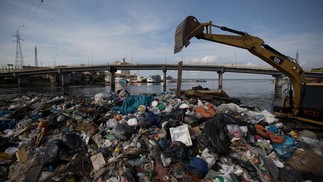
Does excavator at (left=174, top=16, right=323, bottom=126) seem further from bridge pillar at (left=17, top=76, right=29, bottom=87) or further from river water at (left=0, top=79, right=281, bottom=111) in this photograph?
bridge pillar at (left=17, top=76, right=29, bottom=87)

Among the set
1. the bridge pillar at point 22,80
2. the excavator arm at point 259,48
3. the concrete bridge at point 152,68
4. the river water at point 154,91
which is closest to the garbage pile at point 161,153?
the excavator arm at point 259,48

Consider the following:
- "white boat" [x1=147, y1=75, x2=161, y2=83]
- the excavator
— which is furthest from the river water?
"white boat" [x1=147, y1=75, x2=161, y2=83]

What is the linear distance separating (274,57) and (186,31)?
3525 millimetres

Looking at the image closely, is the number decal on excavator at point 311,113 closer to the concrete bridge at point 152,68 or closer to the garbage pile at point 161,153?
the garbage pile at point 161,153

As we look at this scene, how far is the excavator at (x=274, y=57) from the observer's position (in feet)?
17.9

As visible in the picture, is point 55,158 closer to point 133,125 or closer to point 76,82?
point 133,125

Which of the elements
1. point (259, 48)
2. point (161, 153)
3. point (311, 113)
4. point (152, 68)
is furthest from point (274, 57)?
point (152, 68)

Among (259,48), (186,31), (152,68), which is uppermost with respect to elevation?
(152,68)

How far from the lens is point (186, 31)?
5441mm

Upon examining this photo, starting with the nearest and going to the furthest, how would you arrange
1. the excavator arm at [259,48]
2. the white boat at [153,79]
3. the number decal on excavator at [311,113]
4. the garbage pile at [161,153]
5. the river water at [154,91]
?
the garbage pile at [161,153], the number decal on excavator at [311,113], the excavator arm at [259,48], the river water at [154,91], the white boat at [153,79]

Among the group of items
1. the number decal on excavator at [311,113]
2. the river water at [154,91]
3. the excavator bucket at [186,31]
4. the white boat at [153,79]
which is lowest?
the river water at [154,91]

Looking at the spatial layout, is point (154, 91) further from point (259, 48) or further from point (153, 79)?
point (153, 79)

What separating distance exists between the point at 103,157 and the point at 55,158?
37.2 inches

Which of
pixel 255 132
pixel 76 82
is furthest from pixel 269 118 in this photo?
pixel 76 82
